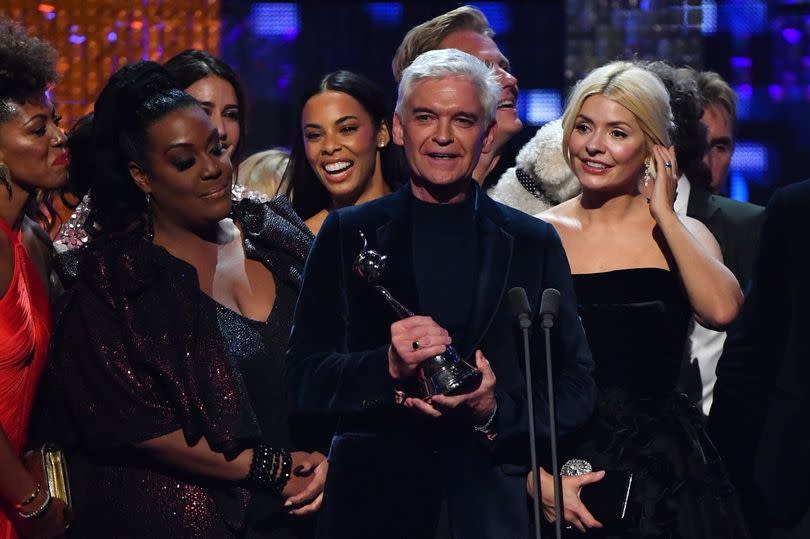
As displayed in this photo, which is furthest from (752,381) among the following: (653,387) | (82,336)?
(82,336)

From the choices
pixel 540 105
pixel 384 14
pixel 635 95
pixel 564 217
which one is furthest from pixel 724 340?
pixel 384 14

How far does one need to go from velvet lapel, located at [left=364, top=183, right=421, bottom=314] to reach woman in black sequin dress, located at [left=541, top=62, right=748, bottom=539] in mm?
527

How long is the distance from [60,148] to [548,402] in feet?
4.57

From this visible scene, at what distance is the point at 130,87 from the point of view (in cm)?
321

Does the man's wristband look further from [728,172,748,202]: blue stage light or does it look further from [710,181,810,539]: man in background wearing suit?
[728,172,748,202]: blue stage light

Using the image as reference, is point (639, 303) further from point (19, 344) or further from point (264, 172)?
point (264, 172)

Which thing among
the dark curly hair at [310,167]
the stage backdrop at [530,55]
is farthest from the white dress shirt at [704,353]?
the stage backdrop at [530,55]

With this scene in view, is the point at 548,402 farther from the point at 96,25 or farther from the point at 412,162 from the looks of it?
the point at 96,25

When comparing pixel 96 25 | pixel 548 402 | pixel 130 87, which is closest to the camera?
pixel 548 402

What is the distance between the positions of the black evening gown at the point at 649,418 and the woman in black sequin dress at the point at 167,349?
722 millimetres

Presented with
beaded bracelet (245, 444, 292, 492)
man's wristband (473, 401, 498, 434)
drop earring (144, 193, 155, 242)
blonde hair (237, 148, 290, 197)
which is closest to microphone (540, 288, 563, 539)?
man's wristband (473, 401, 498, 434)

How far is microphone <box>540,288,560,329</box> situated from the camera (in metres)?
2.68

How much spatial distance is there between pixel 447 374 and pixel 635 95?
1.06m

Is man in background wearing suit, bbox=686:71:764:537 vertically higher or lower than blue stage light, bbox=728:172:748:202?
higher
